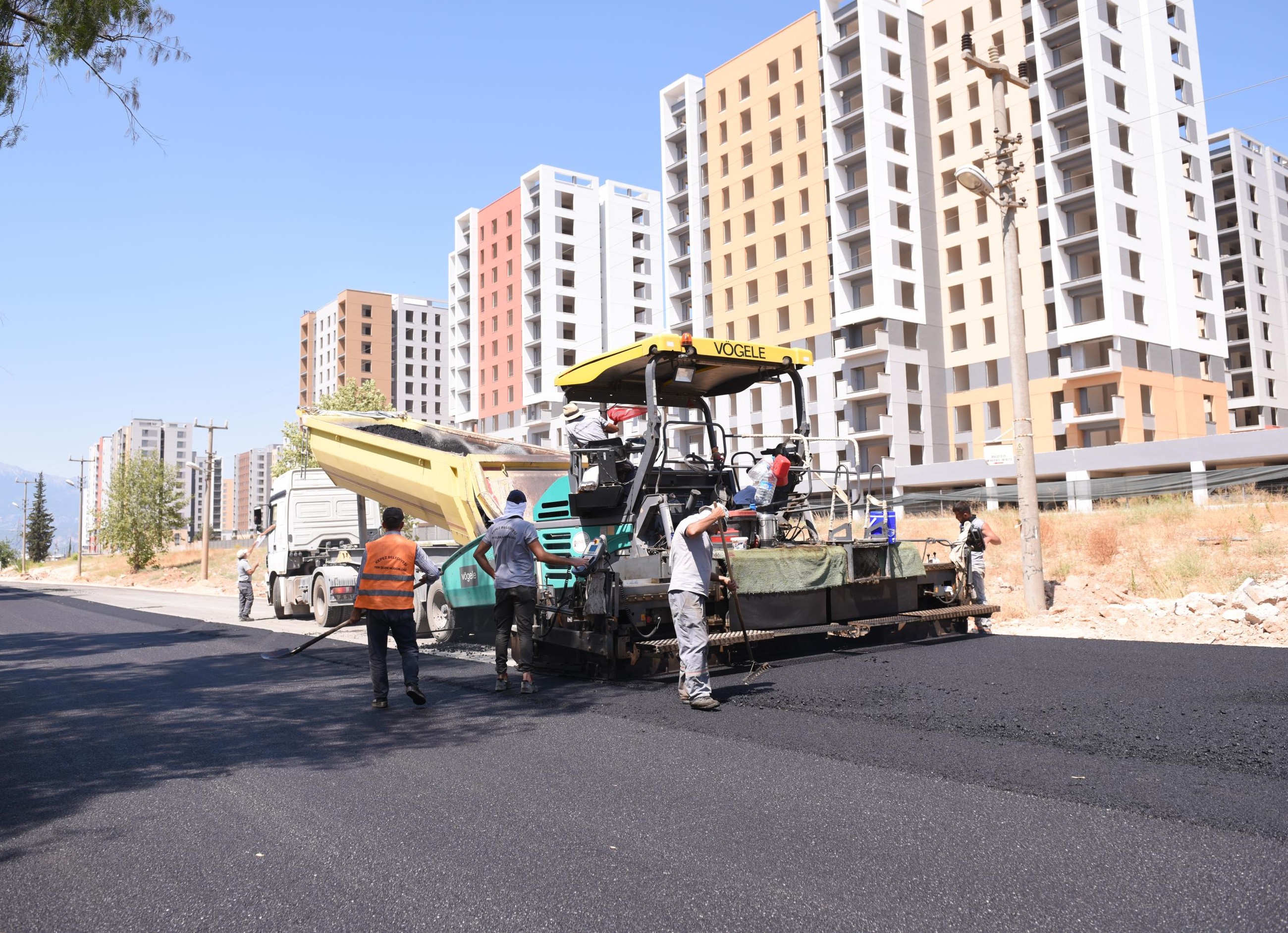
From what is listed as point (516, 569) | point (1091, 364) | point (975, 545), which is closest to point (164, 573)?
point (1091, 364)

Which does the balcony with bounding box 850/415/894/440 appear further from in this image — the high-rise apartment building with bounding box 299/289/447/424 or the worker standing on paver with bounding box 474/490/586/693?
the high-rise apartment building with bounding box 299/289/447/424

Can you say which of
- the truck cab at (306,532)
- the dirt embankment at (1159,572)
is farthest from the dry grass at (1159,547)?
the truck cab at (306,532)

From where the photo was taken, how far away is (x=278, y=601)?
17.6m

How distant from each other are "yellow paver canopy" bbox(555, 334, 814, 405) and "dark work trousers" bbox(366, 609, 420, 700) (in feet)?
8.57

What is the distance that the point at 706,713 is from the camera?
266 inches

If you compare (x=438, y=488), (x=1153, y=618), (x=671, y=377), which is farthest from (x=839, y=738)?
(x=1153, y=618)

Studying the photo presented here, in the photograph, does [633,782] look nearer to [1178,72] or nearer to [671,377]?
[671,377]

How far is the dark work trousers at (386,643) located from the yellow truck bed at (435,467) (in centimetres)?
306

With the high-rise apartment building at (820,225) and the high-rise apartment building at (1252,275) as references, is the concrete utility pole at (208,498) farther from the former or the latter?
the high-rise apartment building at (1252,275)

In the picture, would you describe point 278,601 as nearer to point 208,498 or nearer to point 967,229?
point 208,498

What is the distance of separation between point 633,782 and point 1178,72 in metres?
55.5

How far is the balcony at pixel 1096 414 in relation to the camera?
4147 centimetres

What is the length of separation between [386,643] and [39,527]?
111465 mm

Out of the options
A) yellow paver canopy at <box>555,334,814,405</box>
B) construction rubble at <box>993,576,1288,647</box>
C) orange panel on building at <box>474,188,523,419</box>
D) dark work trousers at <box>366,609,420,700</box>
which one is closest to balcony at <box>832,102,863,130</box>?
orange panel on building at <box>474,188,523,419</box>
